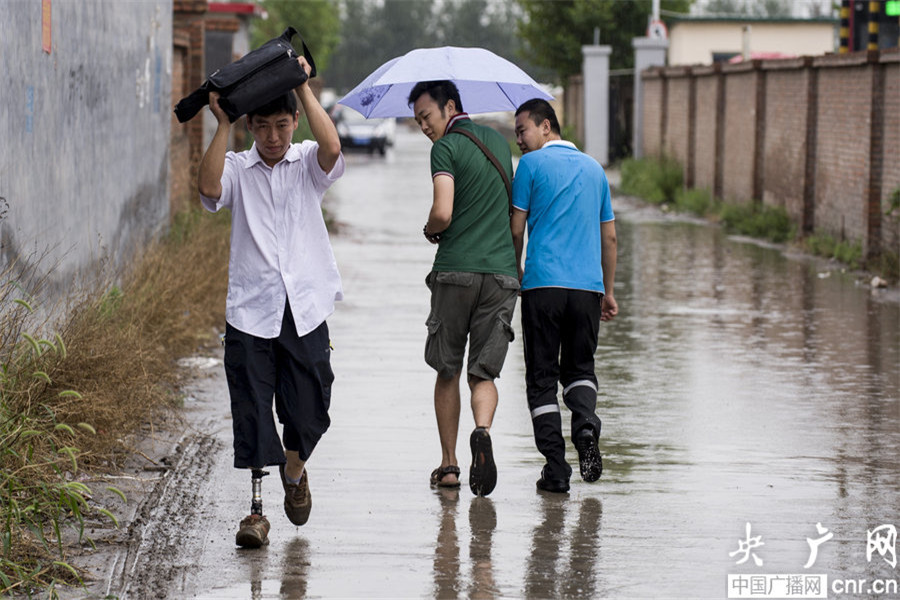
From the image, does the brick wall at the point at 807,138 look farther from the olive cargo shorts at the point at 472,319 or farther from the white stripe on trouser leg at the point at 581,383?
the olive cargo shorts at the point at 472,319

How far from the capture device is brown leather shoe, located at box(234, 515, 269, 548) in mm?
6047

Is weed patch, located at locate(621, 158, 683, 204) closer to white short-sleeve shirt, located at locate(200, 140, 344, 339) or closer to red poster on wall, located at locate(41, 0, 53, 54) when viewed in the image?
red poster on wall, located at locate(41, 0, 53, 54)

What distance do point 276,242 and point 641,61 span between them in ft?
90.7

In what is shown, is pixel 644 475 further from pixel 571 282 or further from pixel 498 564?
pixel 498 564

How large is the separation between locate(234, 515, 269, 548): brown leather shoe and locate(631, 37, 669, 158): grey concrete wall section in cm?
2723

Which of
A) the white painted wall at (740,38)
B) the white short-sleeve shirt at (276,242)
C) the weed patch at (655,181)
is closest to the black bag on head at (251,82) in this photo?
the white short-sleeve shirt at (276,242)

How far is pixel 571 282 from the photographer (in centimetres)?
710

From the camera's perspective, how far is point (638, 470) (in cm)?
748

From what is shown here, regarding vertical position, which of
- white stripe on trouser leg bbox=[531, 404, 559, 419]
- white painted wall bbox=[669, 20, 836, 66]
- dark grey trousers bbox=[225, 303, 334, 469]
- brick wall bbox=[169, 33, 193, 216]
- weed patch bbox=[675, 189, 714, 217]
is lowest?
weed patch bbox=[675, 189, 714, 217]

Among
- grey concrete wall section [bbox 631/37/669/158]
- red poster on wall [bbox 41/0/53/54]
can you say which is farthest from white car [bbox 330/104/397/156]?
red poster on wall [bbox 41/0/53/54]

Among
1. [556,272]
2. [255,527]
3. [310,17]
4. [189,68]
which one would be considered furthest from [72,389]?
[310,17]

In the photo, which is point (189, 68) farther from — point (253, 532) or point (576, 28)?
point (576, 28)

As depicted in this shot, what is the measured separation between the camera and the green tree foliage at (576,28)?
1593 inches

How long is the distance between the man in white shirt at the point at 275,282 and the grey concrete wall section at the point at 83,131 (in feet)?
6.56
